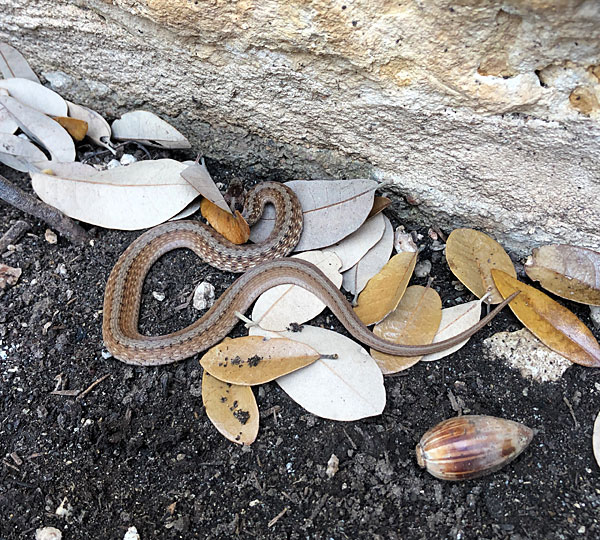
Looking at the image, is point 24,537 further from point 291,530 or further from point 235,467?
point 291,530

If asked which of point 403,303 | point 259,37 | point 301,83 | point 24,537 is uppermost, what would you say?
point 259,37

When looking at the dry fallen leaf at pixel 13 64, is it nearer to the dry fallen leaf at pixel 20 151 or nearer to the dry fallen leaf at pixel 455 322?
the dry fallen leaf at pixel 20 151

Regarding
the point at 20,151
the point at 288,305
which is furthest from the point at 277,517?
the point at 20,151

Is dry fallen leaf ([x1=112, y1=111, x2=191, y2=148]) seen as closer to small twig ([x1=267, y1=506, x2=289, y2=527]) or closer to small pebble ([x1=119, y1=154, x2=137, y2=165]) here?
small pebble ([x1=119, y1=154, x2=137, y2=165])

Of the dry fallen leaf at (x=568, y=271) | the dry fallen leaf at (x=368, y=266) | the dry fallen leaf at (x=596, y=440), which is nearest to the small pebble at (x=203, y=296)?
the dry fallen leaf at (x=368, y=266)

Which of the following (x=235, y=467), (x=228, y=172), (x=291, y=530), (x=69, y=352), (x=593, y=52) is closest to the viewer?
(x=593, y=52)

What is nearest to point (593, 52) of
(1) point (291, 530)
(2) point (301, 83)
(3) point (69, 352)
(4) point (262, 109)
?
(2) point (301, 83)

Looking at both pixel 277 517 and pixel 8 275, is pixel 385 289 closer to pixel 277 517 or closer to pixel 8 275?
pixel 277 517
